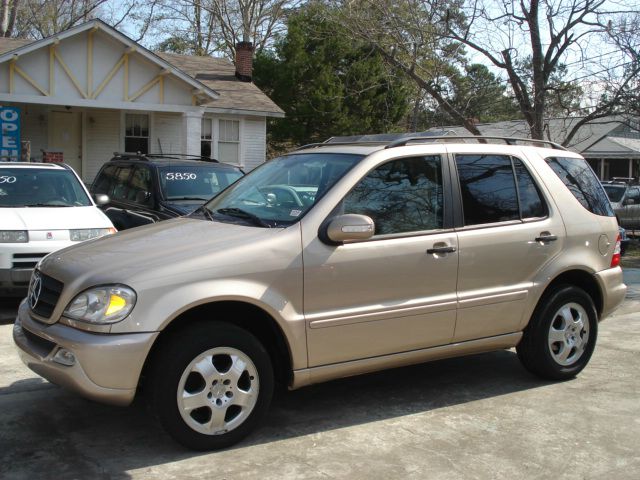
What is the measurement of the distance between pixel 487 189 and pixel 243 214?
5.99ft

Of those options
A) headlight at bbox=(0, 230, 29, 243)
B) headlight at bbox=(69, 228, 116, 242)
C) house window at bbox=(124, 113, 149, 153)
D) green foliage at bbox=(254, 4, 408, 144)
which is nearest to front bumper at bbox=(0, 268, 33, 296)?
headlight at bbox=(0, 230, 29, 243)

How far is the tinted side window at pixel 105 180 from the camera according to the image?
1088cm

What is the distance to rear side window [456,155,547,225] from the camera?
5008 millimetres

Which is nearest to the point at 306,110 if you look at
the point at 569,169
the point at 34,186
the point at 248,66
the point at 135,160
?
the point at 248,66

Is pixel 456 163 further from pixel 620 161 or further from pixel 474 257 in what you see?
pixel 620 161

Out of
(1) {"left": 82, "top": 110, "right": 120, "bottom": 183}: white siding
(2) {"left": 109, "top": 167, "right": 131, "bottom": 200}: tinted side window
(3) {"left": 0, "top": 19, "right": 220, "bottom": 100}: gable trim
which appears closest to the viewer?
(2) {"left": 109, "top": 167, "right": 131, "bottom": 200}: tinted side window

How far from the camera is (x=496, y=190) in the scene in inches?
204

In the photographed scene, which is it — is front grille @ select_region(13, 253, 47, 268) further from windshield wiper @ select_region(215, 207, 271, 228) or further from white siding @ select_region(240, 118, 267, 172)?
white siding @ select_region(240, 118, 267, 172)

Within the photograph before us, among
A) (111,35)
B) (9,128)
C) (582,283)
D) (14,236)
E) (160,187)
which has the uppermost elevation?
(111,35)

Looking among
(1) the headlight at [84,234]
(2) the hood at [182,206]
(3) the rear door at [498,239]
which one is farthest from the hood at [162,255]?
(2) the hood at [182,206]

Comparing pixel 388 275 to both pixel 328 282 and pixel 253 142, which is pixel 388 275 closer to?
pixel 328 282

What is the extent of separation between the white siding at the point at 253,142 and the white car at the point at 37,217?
39.1 ft

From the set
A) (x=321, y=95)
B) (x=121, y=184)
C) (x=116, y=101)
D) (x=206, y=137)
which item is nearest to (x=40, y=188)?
(x=121, y=184)

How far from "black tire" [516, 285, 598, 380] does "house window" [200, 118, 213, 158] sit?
16004 mm
